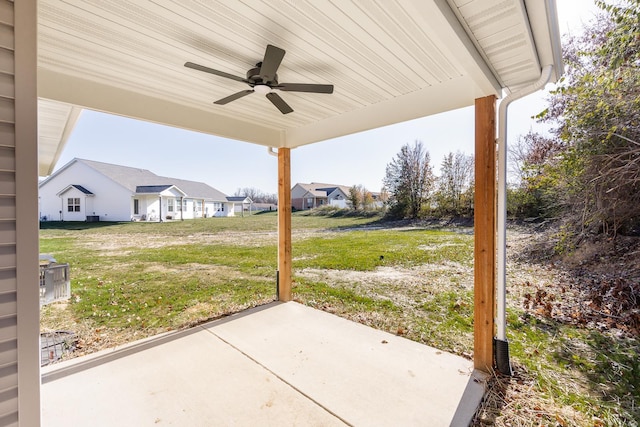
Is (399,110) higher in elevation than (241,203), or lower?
higher

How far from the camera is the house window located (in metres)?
4.55

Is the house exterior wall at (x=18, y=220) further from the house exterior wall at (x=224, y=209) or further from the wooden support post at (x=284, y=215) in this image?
the house exterior wall at (x=224, y=209)

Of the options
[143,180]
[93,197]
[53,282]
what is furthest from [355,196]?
[93,197]

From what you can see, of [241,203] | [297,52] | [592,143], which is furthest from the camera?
[241,203]

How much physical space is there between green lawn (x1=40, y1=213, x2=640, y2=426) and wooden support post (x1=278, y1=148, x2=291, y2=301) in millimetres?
542

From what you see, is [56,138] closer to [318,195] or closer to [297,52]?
[297,52]

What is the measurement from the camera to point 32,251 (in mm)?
744

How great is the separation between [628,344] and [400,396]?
1.91 meters

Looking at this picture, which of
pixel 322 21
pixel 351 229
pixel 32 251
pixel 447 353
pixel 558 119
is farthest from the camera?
pixel 351 229

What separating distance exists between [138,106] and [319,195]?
3330 millimetres

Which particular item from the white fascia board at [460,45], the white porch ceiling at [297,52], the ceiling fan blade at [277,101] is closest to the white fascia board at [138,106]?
the white porch ceiling at [297,52]

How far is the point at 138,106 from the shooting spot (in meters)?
2.47

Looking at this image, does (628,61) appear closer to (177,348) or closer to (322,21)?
(322,21)

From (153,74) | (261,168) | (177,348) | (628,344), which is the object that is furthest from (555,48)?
(261,168)
